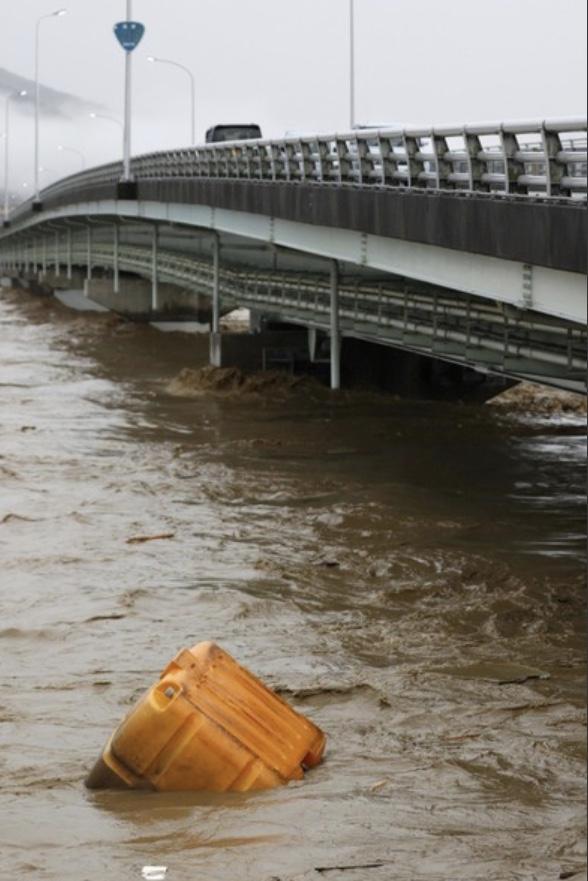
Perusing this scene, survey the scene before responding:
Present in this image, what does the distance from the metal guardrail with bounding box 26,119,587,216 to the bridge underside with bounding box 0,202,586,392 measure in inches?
28.8

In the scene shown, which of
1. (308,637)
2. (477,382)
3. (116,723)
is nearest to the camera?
(116,723)

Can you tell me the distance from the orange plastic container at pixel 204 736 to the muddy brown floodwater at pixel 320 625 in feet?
0.51

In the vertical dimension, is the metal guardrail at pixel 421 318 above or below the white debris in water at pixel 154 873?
above

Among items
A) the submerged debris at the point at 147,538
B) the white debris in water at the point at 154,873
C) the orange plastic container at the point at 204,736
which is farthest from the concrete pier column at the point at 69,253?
the white debris in water at the point at 154,873

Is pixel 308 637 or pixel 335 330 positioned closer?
pixel 308 637

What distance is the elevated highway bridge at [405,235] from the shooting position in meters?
16.4

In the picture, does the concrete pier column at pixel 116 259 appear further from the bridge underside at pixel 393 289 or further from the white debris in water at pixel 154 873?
the white debris in water at pixel 154 873

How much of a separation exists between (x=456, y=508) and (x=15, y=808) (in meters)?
12.4

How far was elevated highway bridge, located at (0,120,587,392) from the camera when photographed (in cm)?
1642

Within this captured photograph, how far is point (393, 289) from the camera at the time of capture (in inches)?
1169

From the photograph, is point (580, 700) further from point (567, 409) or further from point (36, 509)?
point (567, 409)

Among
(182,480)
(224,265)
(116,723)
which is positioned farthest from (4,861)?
(224,265)

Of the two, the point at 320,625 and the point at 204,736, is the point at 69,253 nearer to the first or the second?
the point at 320,625

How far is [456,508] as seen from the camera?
74.1 feet
